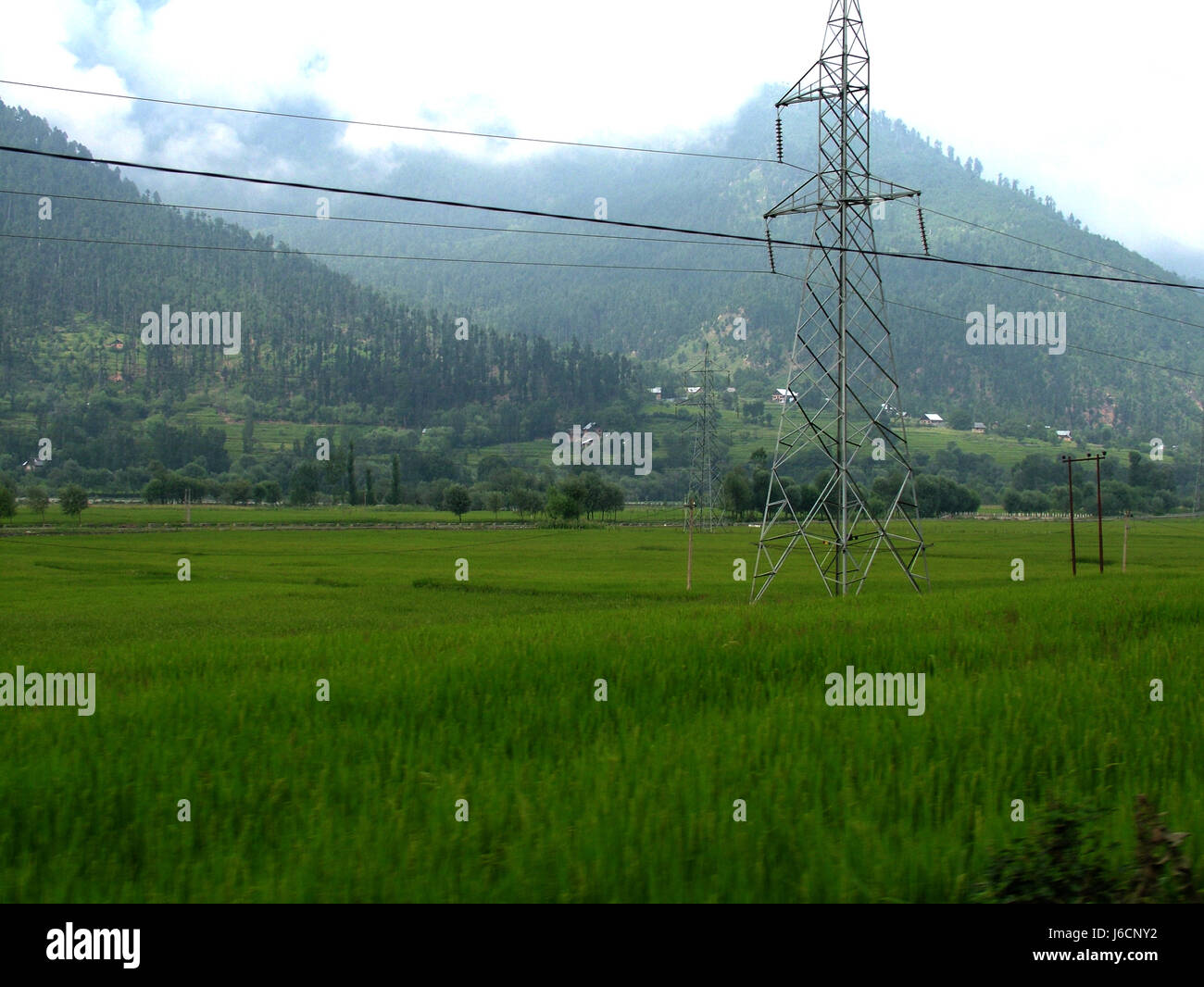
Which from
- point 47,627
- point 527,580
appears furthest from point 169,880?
point 527,580

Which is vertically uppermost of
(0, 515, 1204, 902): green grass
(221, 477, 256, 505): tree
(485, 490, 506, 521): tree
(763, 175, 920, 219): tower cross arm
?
(763, 175, 920, 219): tower cross arm

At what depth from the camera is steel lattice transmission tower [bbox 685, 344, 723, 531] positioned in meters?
71.3

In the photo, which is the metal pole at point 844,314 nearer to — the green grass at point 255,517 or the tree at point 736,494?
the tree at point 736,494

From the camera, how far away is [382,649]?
1229cm

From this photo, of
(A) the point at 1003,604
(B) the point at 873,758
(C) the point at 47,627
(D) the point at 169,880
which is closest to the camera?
(D) the point at 169,880

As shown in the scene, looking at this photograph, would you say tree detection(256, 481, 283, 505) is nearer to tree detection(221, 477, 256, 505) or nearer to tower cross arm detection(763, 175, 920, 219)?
tree detection(221, 477, 256, 505)

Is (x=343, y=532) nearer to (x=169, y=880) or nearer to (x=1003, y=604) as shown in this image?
(x=1003, y=604)

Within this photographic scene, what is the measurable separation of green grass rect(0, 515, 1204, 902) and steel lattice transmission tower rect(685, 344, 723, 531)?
5255 cm

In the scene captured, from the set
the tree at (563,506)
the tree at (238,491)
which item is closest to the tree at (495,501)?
the tree at (563,506)

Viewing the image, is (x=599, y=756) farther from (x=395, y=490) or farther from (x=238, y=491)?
(x=238, y=491)

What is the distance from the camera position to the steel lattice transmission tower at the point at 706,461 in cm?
7131

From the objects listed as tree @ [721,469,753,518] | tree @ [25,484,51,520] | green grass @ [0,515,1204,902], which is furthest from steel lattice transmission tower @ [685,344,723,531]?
tree @ [25,484,51,520]

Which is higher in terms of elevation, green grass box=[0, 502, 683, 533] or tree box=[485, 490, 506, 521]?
tree box=[485, 490, 506, 521]
